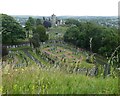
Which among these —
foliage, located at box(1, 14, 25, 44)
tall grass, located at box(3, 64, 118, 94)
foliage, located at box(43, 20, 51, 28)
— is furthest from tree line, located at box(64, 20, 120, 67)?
tall grass, located at box(3, 64, 118, 94)

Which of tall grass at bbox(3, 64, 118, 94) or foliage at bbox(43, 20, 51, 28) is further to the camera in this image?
foliage at bbox(43, 20, 51, 28)

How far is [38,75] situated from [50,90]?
0.72 metres

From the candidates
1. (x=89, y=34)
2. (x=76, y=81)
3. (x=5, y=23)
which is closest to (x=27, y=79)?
(x=76, y=81)

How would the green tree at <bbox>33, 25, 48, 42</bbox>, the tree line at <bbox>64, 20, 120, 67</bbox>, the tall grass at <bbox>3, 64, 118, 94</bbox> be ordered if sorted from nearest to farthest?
1. the tall grass at <bbox>3, 64, 118, 94</bbox>
2. the tree line at <bbox>64, 20, 120, 67</bbox>
3. the green tree at <bbox>33, 25, 48, 42</bbox>

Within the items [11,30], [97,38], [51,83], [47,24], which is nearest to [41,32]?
[11,30]

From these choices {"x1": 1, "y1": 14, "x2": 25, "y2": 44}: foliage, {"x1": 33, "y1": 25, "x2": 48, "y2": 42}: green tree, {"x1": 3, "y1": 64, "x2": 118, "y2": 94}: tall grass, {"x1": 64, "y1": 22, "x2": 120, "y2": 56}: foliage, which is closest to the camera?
{"x1": 3, "y1": 64, "x2": 118, "y2": 94}: tall grass

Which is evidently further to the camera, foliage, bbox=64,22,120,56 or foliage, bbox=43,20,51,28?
foliage, bbox=43,20,51,28

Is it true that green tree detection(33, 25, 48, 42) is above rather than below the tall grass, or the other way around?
below

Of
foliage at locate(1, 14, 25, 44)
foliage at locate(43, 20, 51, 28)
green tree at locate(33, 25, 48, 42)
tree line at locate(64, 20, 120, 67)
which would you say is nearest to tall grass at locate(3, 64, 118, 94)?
tree line at locate(64, 20, 120, 67)

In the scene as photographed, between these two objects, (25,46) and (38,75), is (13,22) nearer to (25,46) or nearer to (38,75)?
(25,46)

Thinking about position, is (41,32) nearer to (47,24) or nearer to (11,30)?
(11,30)

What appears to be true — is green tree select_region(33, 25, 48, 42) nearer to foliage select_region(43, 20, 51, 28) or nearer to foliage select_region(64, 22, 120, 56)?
foliage select_region(64, 22, 120, 56)

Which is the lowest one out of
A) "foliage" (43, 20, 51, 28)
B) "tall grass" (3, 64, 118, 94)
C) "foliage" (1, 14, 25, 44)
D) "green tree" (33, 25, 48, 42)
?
"foliage" (43, 20, 51, 28)

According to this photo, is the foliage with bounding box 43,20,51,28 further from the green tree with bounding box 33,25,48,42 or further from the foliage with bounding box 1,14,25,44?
the foliage with bounding box 1,14,25,44
